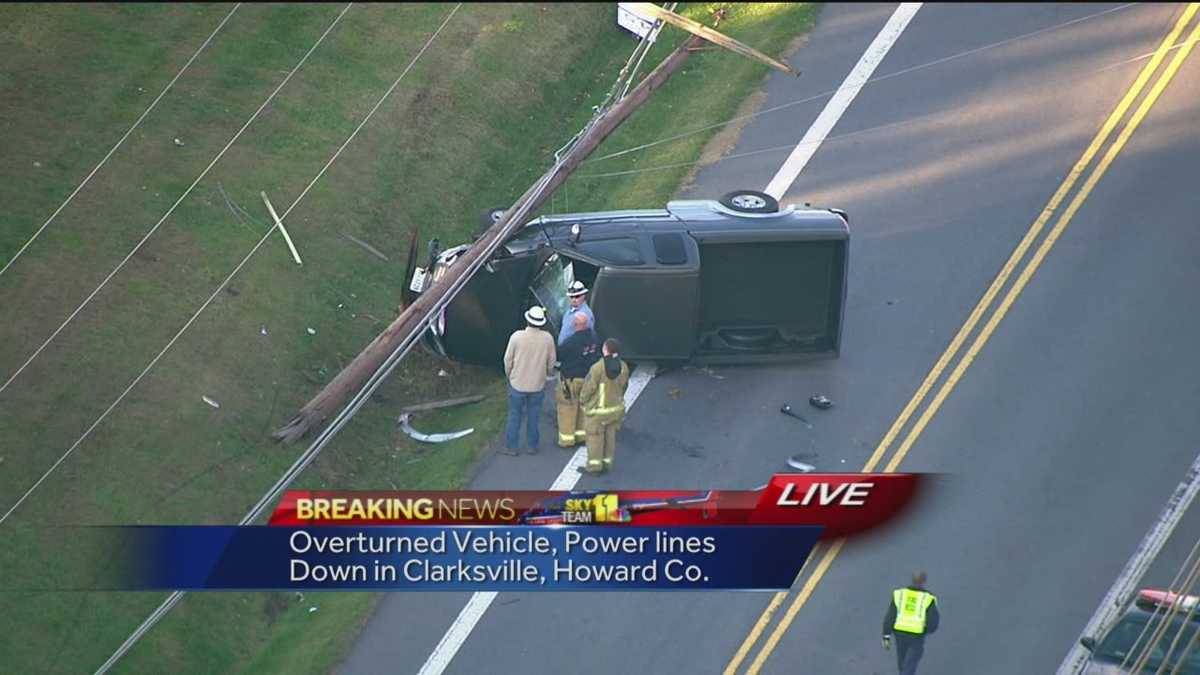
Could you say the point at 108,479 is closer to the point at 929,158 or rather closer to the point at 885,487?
the point at 885,487

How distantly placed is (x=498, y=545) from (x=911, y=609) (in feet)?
13.4

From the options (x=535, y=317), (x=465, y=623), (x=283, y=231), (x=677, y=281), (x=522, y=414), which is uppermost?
(x=677, y=281)

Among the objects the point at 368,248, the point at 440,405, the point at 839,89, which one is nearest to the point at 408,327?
the point at 440,405

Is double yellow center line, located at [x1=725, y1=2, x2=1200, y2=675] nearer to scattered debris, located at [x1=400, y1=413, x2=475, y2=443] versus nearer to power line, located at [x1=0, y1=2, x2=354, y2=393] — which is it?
scattered debris, located at [x1=400, y1=413, x2=475, y2=443]

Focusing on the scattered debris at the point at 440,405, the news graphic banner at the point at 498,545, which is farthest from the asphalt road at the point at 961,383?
the scattered debris at the point at 440,405

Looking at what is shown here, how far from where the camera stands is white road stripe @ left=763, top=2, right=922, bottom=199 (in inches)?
904

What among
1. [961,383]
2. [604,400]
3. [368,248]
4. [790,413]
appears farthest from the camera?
[368,248]

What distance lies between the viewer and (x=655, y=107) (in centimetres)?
2523

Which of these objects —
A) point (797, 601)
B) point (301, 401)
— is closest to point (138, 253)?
point (301, 401)

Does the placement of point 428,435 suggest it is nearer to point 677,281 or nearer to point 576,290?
point 576,290

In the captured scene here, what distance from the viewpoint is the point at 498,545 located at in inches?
639

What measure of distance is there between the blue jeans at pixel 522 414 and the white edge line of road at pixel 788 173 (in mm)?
537

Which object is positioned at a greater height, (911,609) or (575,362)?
(911,609)

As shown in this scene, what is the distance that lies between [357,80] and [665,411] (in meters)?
8.82
